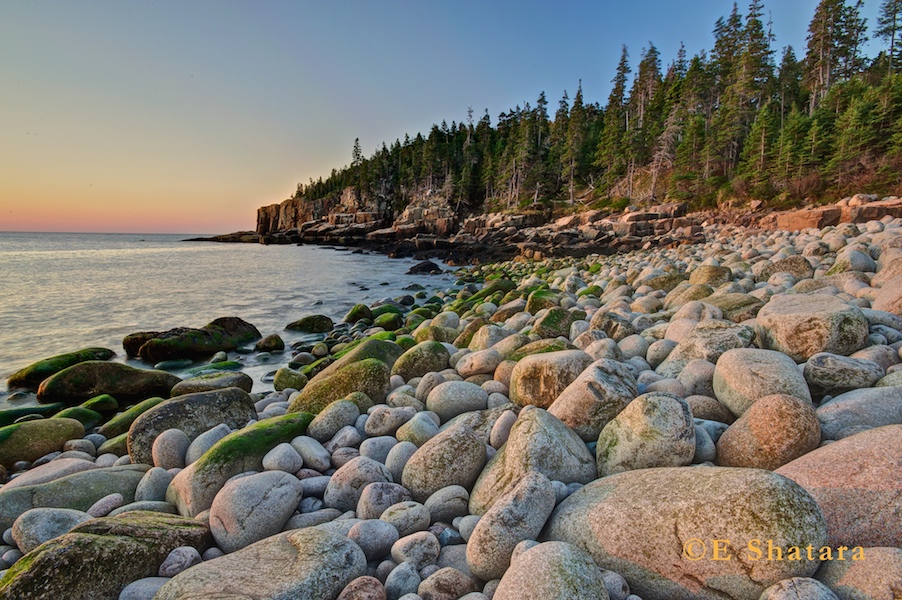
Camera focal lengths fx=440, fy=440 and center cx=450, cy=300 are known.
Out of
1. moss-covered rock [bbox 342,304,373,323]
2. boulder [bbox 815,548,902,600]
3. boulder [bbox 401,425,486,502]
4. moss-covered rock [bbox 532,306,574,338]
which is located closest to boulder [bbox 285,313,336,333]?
moss-covered rock [bbox 342,304,373,323]

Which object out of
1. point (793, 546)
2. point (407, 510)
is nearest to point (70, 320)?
point (407, 510)

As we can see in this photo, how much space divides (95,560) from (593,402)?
113 inches

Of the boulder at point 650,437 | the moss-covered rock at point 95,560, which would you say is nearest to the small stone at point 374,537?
the moss-covered rock at point 95,560

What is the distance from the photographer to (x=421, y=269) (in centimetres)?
2506

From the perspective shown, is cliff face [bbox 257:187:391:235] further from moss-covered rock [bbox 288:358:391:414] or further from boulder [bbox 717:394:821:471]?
boulder [bbox 717:394:821:471]

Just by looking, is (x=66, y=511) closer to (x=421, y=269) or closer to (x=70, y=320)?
(x=70, y=320)

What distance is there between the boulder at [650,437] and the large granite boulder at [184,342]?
8491 mm

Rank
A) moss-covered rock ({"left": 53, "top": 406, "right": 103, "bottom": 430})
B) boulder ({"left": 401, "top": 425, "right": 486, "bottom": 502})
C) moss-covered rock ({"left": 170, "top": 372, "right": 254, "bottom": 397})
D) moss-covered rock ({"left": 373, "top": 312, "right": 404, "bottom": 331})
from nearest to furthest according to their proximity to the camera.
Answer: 1. boulder ({"left": 401, "top": 425, "right": 486, "bottom": 502})
2. moss-covered rock ({"left": 53, "top": 406, "right": 103, "bottom": 430})
3. moss-covered rock ({"left": 170, "top": 372, "right": 254, "bottom": 397})
4. moss-covered rock ({"left": 373, "top": 312, "right": 404, "bottom": 331})

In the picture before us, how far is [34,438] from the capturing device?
457 cm

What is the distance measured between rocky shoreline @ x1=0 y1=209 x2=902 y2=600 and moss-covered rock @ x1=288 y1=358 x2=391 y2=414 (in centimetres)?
2

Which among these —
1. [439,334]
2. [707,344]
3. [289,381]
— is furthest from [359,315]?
[707,344]

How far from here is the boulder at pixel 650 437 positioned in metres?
2.41

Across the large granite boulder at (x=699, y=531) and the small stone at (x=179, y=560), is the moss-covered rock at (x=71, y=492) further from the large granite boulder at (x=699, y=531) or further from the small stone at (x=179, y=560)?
the large granite boulder at (x=699, y=531)

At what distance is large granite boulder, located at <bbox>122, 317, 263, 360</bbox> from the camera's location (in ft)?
28.3
